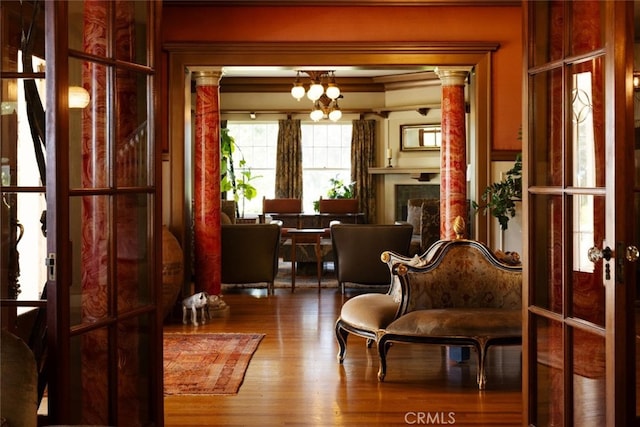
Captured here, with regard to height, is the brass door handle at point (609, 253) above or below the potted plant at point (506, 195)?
below

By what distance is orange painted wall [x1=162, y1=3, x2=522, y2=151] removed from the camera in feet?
25.4

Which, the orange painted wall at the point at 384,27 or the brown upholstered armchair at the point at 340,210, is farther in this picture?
the brown upholstered armchair at the point at 340,210

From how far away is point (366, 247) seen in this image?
9.03m

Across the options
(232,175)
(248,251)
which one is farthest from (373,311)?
(232,175)

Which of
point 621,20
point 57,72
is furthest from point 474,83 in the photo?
point 57,72

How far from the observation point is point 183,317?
768 centimetres

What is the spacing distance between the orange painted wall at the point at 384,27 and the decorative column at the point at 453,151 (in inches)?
18.0

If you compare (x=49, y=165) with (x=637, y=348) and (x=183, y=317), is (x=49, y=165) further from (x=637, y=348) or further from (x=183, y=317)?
(x=183, y=317)

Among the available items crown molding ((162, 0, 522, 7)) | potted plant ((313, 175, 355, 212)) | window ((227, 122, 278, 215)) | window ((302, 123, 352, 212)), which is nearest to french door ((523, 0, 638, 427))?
crown molding ((162, 0, 522, 7))

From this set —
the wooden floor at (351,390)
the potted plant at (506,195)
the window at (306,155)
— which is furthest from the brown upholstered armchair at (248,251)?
the window at (306,155)

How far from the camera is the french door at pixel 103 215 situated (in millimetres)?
2920

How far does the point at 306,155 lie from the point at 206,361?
9.06 metres

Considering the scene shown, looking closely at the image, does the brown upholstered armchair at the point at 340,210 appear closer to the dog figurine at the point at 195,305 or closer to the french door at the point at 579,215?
the dog figurine at the point at 195,305

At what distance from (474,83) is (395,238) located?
6.17ft
